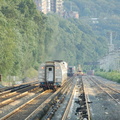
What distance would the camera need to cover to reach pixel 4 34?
51.2 meters

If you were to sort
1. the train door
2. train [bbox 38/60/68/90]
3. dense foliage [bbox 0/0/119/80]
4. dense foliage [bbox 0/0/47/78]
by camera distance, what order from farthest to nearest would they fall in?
1. dense foliage [bbox 0/0/119/80]
2. dense foliage [bbox 0/0/47/78]
3. the train door
4. train [bbox 38/60/68/90]

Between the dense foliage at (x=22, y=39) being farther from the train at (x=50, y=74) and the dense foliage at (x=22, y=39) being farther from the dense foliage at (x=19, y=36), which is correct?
the train at (x=50, y=74)

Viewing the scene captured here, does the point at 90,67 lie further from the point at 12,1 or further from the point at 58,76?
the point at 58,76

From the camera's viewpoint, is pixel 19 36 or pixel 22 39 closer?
pixel 19 36

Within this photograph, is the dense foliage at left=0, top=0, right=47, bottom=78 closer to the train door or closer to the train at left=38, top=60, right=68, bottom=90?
the train at left=38, top=60, right=68, bottom=90

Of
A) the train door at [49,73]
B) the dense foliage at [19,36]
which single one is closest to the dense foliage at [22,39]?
the dense foliage at [19,36]

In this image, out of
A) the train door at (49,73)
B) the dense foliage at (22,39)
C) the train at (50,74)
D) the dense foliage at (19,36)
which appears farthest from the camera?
the dense foliage at (22,39)

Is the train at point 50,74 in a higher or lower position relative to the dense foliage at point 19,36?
lower

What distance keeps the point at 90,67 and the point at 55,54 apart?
3452 inches

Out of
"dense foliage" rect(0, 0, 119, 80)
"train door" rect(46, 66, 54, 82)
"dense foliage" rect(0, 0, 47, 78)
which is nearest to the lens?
"train door" rect(46, 66, 54, 82)

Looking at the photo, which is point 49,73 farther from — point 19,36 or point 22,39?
point 22,39

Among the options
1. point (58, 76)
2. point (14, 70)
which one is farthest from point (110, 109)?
point (14, 70)

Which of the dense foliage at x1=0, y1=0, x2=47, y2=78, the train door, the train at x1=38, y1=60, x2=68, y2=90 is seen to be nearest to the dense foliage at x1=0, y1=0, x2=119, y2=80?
the dense foliage at x1=0, y1=0, x2=47, y2=78

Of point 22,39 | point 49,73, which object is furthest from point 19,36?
point 49,73
